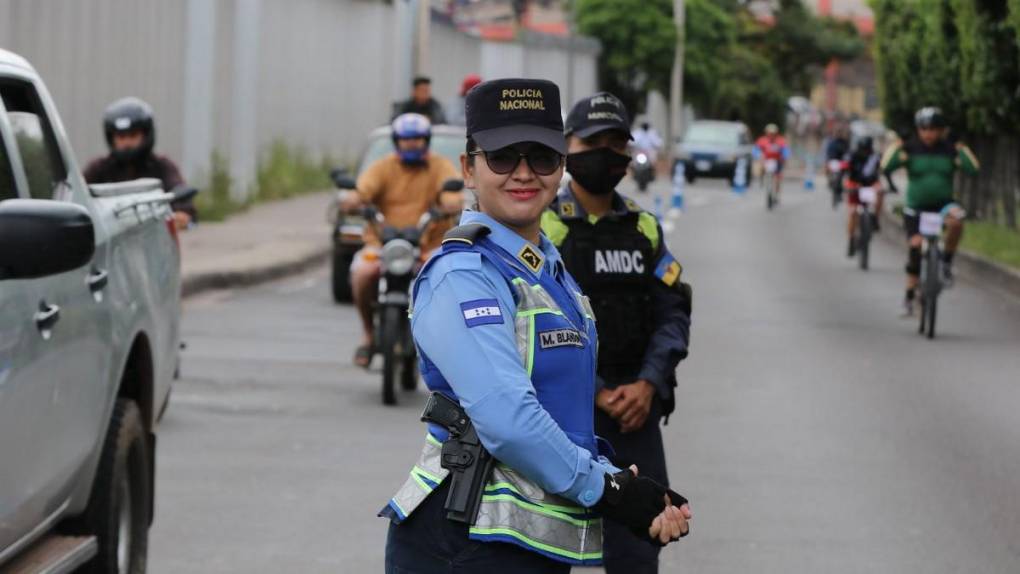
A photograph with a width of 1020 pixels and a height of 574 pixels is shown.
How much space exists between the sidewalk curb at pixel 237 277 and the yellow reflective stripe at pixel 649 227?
1269 centimetres

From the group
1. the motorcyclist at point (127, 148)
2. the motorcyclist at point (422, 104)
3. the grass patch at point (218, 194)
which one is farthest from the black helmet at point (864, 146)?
the motorcyclist at point (127, 148)

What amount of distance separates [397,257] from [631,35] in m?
56.9

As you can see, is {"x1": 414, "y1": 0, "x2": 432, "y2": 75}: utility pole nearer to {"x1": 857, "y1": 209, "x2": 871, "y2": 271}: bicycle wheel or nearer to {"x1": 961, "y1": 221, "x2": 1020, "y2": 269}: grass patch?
{"x1": 857, "y1": 209, "x2": 871, "y2": 271}: bicycle wheel

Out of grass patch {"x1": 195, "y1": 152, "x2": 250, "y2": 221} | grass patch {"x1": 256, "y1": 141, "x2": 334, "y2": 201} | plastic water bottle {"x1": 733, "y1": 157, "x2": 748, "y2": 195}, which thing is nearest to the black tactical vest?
grass patch {"x1": 195, "y1": 152, "x2": 250, "y2": 221}

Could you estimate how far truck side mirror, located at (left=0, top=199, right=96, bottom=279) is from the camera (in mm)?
4254

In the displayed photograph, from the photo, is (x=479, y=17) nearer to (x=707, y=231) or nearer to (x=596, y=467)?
(x=707, y=231)

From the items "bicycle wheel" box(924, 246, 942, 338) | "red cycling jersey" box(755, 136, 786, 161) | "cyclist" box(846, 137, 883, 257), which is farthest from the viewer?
"red cycling jersey" box(755, 136, 786, 161)

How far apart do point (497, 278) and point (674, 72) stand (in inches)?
2522

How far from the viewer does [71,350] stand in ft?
18.1

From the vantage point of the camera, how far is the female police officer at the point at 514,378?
12.3 feet

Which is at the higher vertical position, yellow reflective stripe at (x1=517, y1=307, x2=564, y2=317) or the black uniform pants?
yellow reflective stripe at (x1=517, y1=307, x2=564, y2=317)

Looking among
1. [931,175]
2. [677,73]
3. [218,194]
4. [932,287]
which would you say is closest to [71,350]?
[932,287]

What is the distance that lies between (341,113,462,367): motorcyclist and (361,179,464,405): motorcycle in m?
0.10

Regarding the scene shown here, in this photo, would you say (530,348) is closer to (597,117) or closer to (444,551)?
(444,551)
